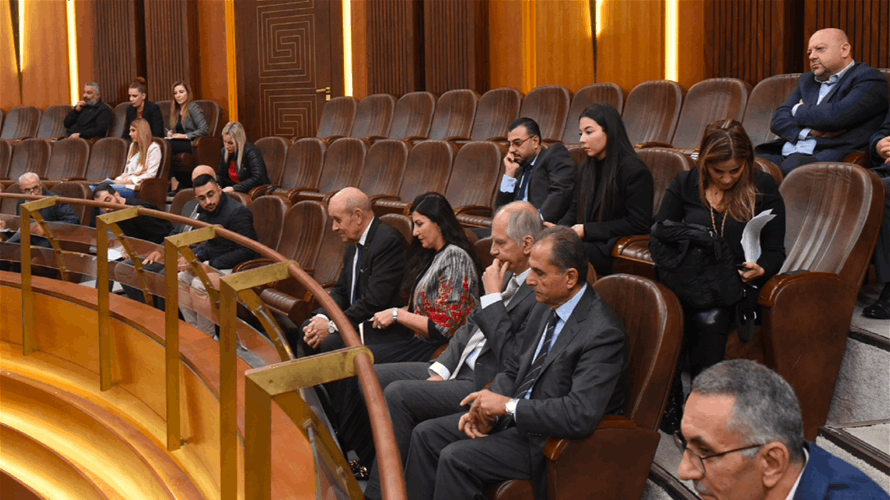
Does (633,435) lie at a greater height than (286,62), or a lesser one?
lesser

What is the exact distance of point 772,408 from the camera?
2.79ft

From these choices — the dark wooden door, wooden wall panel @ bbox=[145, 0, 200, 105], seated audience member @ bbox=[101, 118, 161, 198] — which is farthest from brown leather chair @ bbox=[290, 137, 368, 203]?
wooden wall panel @ bbox=[145, 0, 200, 105]

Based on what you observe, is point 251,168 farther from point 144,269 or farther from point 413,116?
point 144,269

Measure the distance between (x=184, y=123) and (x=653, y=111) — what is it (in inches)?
115

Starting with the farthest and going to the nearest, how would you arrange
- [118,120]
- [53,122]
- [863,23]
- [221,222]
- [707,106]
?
[53,122], [118,120], [707,106], [221,222], [863,23]

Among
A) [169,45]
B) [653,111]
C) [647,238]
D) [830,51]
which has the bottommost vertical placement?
[647,238]

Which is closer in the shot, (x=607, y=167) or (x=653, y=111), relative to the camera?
(x=607, y=167)

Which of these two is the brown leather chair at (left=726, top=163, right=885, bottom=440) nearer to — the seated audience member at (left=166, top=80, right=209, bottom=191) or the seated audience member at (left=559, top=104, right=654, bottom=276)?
the seated audience member at (left=559, top=104, right=654, bottom=276)

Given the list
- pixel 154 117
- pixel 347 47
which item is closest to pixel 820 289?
pixel 347 47

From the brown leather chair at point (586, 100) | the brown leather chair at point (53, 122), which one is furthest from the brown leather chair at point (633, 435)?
the brown leather chair at point (53, 122)

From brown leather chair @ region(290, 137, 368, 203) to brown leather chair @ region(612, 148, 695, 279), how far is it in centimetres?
159

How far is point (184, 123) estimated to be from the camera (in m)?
5.06

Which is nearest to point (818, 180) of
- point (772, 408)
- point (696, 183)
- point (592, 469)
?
point (696, 183)

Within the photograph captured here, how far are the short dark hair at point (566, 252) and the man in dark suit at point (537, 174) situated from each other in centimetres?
85
